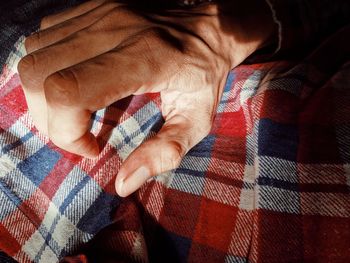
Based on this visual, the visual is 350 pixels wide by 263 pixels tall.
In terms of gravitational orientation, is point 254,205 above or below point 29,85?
below

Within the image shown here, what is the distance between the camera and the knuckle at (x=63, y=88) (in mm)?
551

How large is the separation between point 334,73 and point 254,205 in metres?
0.39

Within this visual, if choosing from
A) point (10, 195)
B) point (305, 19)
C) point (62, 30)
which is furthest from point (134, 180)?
point (305, 19)

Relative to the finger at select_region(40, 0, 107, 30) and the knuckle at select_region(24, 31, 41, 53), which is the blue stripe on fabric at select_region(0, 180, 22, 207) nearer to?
the knuckle at select_region(24, 31, 41, 53)

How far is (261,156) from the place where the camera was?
0.60m

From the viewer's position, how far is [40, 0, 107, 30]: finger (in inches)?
34.3

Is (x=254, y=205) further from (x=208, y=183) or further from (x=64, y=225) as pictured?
(x=64, y=225)

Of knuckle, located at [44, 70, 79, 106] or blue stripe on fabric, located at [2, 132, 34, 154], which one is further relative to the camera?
blue stripe on fabric, located at [2, 132, 34, 154]

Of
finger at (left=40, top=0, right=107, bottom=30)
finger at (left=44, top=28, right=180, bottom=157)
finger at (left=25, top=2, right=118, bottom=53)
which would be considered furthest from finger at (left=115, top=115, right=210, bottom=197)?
finger at (left=40, top=0, right=107, bottom=30)

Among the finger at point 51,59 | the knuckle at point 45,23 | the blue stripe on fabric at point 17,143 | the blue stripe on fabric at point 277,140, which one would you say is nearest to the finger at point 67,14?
the knuckle at point 45,23

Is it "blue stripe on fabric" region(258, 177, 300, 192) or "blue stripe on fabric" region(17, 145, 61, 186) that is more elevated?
"blue stripe on fabric" region(17, 145, 61, 186)

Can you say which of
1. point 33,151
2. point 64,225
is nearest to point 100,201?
point 64,225

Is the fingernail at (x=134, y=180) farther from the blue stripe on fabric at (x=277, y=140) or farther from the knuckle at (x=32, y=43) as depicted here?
the knuckle at (x=32, y=43)

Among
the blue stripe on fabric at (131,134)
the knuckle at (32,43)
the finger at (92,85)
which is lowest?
the blue stripe on fabric at (131,134)
